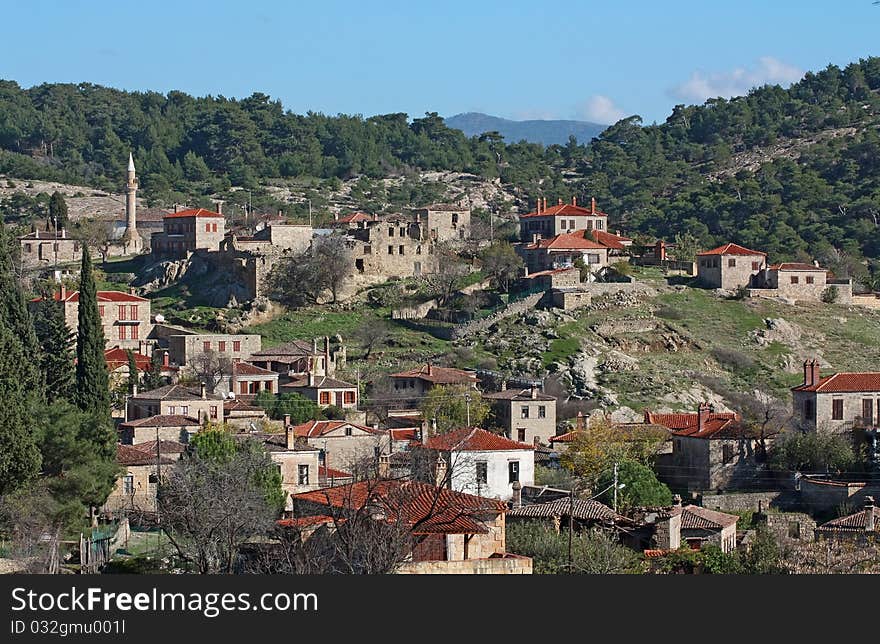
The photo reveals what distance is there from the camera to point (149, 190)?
13375 centimetres

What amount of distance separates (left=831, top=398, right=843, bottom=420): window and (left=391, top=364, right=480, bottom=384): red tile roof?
14524 mm

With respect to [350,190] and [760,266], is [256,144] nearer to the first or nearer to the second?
[350,190]

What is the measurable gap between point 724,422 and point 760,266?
29.9 meters

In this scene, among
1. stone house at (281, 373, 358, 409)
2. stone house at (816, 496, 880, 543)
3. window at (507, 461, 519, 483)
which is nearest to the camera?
stone house at (816, 496, 880, 543)

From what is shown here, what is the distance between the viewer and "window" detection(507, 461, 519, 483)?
50.4 meters

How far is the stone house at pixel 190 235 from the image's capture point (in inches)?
3410

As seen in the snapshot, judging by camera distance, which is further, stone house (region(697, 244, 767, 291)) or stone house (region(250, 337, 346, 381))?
stone house (region(697, 244, 767, 291))

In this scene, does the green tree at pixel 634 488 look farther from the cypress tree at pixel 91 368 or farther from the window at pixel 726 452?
the cypress tree at pixel 91 368

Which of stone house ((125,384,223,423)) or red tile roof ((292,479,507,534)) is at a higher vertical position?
stone house ((125,384,223,423))

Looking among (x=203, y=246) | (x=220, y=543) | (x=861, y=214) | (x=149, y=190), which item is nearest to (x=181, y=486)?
(x=220, y=543)

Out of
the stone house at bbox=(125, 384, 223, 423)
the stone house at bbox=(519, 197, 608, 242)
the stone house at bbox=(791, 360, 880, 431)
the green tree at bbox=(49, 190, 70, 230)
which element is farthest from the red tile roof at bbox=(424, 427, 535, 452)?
the green tree at bbox=(49, 190, 70, 230)

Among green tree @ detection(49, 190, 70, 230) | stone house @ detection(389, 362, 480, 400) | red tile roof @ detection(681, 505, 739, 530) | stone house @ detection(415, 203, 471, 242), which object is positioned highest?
green tree @ detection(49, 190, 70, 230)

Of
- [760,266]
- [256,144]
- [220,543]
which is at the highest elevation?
[256,144]

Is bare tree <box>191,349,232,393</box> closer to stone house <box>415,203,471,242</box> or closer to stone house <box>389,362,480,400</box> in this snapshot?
stone house <box>389,362,480,400</box>
